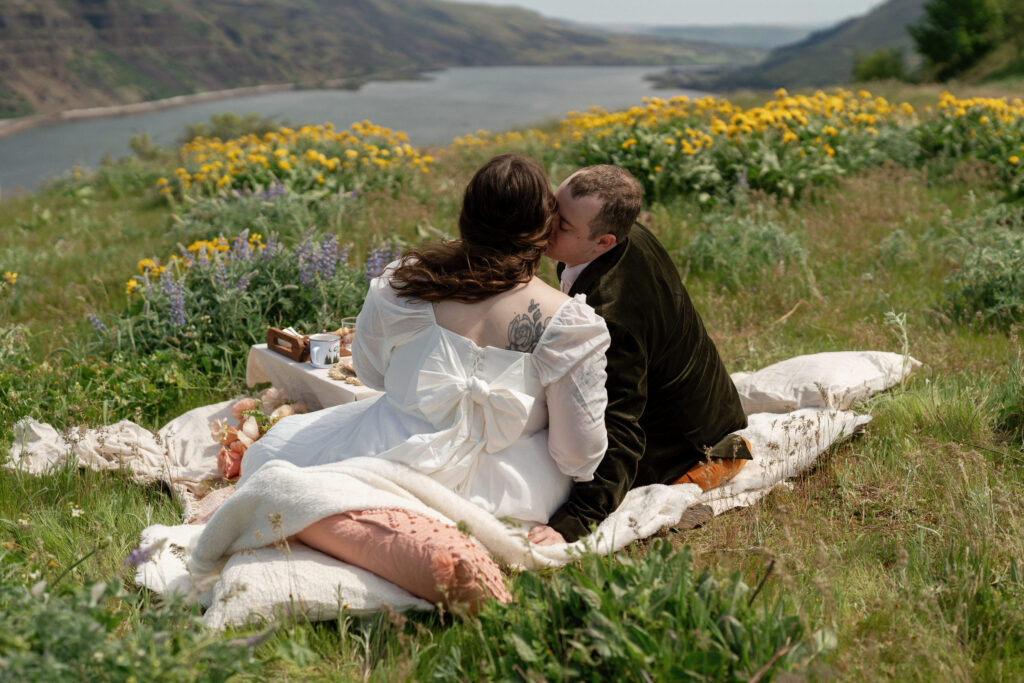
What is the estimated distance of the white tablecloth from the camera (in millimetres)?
4520

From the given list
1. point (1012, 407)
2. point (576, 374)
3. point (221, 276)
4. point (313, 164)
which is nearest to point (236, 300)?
point (221, 276)

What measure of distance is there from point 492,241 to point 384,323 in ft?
1.82

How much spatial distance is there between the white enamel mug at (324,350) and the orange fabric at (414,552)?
2067 millimetres

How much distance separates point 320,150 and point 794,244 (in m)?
6.03

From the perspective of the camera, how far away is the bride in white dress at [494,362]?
2.91 m


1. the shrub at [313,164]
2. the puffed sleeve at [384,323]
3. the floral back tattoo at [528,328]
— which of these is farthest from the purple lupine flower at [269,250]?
the floral back tattoo at [528,328]

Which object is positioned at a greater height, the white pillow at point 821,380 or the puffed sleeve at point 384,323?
the puffed sleeve at point 384,323

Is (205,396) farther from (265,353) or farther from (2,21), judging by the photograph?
(2,21)

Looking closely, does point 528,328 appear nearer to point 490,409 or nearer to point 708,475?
point 490,409

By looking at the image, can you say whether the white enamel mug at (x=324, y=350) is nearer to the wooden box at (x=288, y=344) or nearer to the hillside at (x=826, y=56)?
the wooden box at (x=288, y=344)

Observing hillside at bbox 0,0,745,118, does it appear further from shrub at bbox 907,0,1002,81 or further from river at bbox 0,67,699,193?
shrub at bbox 907,0,1002,81

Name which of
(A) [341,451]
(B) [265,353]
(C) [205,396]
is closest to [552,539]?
(A) [341,451]

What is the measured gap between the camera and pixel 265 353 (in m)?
5.01

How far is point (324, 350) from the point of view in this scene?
4797 mm
